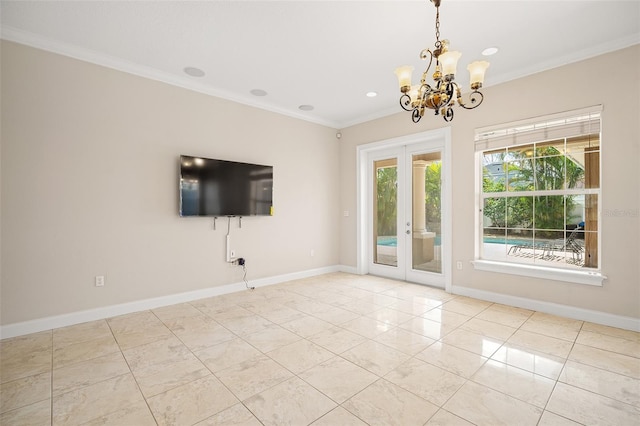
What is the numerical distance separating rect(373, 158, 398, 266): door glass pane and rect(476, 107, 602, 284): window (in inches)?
58.6

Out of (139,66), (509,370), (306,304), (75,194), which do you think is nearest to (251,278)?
(306,304)

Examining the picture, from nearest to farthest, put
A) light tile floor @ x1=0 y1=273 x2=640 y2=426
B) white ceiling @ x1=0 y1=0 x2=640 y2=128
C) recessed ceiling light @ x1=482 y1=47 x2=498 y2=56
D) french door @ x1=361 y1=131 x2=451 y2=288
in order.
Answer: light tile floor @ x1=0 y1=273 x2=640 y2=426, white ceiling @ x1=0 y1=0 x2=640 y2=128, recessed ceiling light @ x1=482 y1=47 x2=498 y2=56, french door @ x1=361 y1=131 x2=451 y2=288

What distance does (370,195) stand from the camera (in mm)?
5723

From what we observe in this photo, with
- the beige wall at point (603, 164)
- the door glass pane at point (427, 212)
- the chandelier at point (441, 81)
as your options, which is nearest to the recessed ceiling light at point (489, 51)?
the beige wall at point (603, 164)

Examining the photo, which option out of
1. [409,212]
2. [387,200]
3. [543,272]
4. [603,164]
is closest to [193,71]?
[387,200]

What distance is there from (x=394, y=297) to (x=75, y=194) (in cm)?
405

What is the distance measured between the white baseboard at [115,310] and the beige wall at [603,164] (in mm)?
3133

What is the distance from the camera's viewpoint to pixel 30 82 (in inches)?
117

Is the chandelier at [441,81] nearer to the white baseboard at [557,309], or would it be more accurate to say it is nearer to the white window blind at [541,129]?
the white window blind at [541,129]

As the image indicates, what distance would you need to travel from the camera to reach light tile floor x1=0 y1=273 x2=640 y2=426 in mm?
1819

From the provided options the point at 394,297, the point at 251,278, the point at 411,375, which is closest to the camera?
the point at 411,375

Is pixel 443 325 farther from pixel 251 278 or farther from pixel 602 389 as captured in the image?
pixel 251 278

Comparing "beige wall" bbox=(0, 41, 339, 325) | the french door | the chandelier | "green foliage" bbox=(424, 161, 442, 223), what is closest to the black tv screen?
"beige wall" bbox=(0, 41, 339, 325)

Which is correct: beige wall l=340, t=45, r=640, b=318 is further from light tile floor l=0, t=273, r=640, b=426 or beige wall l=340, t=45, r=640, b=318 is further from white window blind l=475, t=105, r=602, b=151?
light tile floor l=0, t=273, r=640, b=426
